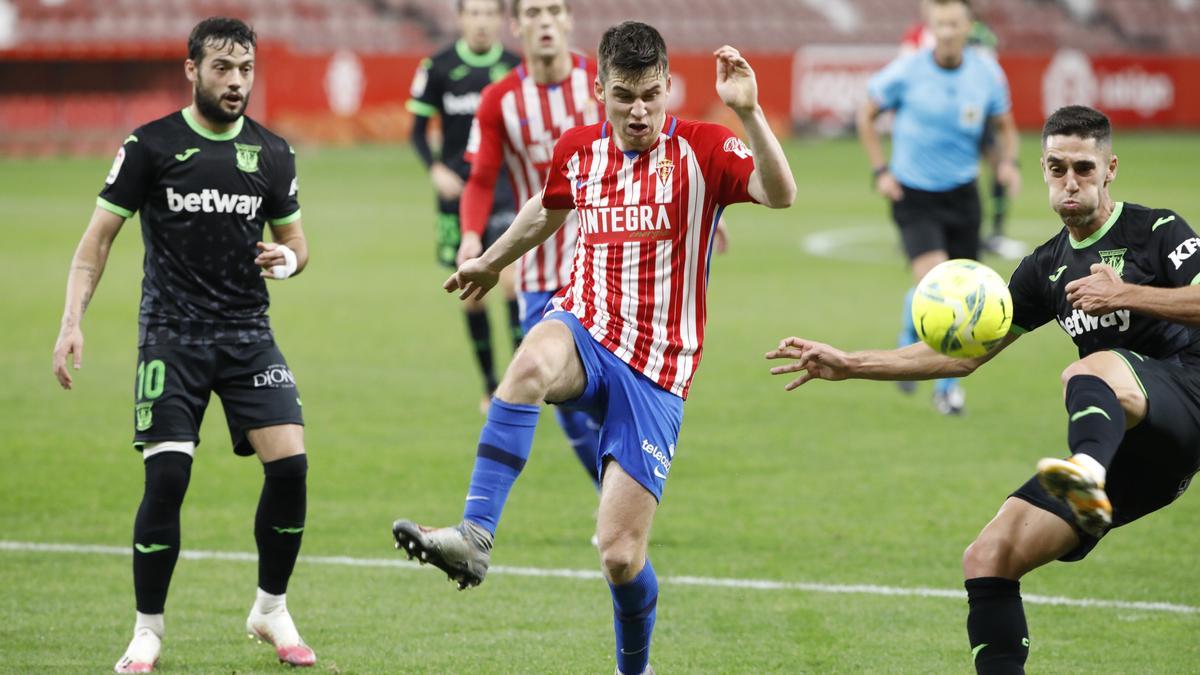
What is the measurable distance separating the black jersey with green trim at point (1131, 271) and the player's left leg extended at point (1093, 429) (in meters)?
0.25

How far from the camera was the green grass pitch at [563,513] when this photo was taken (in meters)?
6.40

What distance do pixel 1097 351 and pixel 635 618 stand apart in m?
1.81

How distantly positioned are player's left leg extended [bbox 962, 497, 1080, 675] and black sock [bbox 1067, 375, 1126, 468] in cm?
50

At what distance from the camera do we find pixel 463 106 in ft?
38.5

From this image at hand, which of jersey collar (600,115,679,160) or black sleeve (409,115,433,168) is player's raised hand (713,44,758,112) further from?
black sleeve (409,115,433,168)

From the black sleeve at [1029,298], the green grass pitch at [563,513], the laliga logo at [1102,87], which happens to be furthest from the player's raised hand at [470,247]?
the laliga logo at [1102,87]

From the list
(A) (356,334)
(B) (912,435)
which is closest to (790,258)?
(A) (356,334)

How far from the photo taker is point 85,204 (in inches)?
909

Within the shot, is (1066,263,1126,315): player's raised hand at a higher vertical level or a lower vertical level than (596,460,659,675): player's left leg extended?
higher

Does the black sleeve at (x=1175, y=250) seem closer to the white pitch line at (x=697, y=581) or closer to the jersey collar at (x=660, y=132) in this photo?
the jersey collar at (x=660, y=132)

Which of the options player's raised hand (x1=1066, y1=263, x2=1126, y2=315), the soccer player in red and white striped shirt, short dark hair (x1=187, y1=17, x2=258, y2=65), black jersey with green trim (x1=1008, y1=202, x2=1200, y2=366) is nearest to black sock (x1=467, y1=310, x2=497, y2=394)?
short dark hair (x1=187, y1=17, x2=258, y2=65)

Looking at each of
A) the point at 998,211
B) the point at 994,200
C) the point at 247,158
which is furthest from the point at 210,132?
the point at 994,200

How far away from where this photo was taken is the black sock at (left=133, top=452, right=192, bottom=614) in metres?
6.02

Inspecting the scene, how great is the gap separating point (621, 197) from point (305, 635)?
7.58 feet
